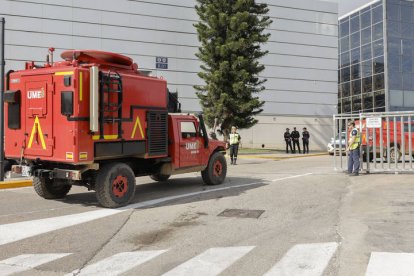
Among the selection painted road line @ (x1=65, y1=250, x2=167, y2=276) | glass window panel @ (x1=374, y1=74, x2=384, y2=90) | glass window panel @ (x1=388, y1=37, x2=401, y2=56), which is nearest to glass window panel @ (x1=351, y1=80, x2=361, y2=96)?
glass window panel @ (x1=374, y1=74, x2=384, y2=90)

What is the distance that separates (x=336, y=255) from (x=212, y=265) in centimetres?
156

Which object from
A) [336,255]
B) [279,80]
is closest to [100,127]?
[336,255]

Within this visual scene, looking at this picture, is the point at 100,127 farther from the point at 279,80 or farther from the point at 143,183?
the point at 279,80

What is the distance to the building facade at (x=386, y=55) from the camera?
37344mm

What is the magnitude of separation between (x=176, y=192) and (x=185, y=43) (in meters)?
21.8

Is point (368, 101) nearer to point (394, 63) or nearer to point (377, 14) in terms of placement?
point (394, 63)

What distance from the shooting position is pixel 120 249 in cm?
588

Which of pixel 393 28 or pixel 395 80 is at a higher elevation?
pixel 393 28

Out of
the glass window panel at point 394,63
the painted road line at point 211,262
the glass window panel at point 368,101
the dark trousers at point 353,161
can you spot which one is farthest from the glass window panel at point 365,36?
the painted road line at point 211,262

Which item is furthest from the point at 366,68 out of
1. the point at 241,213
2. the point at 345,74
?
the point at 241,213

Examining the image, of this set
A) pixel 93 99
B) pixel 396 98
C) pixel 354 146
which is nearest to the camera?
pixel 93 99

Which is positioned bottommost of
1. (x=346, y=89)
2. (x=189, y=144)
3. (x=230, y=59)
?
(x=189, y=144)

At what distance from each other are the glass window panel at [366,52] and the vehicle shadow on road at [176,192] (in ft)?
99.2

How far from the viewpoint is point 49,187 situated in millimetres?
9719
